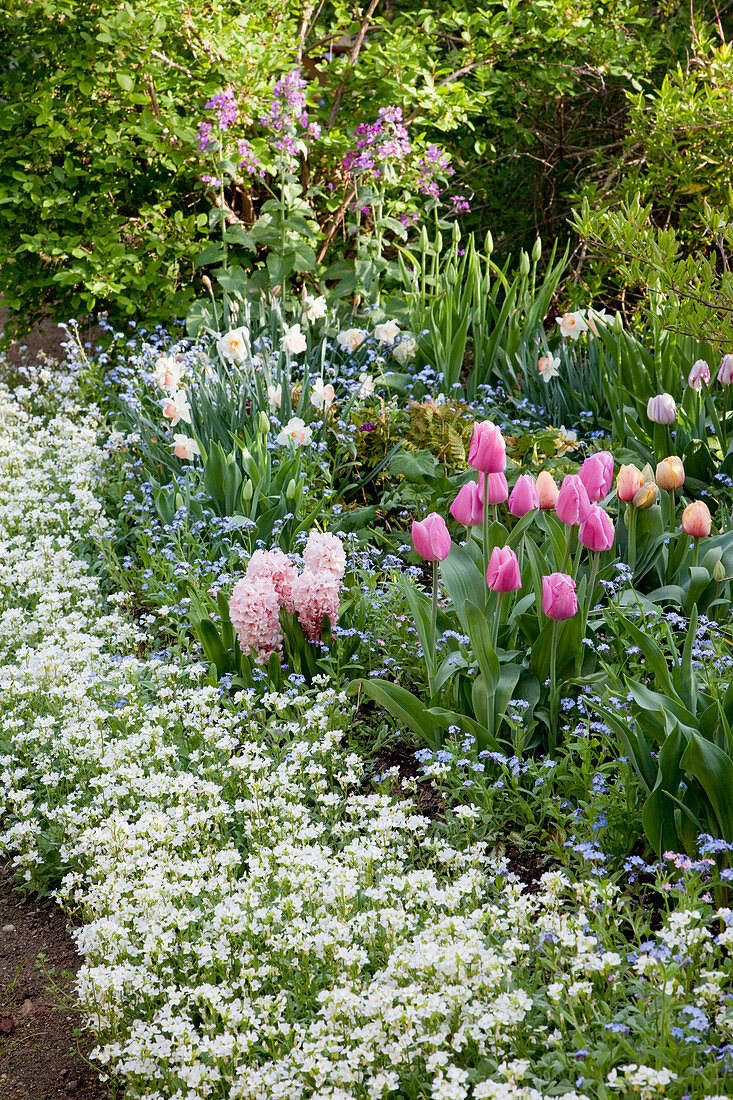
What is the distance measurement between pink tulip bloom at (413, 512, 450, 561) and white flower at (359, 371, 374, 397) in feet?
6.75

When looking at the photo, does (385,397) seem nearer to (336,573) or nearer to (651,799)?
(336,573)

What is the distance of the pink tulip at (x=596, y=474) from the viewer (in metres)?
2.57

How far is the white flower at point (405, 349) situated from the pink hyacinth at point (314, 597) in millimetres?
2162

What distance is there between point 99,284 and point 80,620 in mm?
2511

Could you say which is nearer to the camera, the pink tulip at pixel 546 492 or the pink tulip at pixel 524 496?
the pink tulip at pixel 524 496

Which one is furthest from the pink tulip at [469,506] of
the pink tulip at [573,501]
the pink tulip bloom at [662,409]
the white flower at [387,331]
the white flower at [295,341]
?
the white flower at [387,331]

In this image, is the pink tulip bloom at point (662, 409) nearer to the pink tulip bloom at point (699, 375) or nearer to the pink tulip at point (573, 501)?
the pink tulip bloom at point (699, 375)

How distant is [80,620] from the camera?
11.5 ft

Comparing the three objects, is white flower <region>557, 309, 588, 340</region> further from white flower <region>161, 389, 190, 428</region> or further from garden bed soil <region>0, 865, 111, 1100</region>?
garden bed soil <region>0, 865, 111, 1100</region>

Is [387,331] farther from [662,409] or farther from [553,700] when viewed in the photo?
[553,700]

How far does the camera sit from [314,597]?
2992 mm

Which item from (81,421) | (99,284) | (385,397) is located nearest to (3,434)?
(81,421)

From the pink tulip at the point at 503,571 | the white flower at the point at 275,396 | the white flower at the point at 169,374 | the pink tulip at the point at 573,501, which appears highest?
the white flower at the point at 169,374

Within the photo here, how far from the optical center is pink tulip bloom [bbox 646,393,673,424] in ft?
11.5
